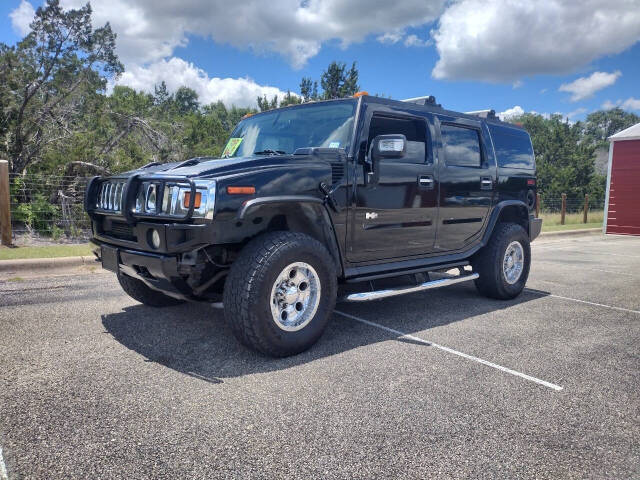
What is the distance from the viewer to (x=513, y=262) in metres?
5.89

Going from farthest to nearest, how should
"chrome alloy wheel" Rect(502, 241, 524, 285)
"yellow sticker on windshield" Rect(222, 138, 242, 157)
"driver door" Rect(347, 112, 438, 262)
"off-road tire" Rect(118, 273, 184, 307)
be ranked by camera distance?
"chrome alloy wheel" Rect(502, 241, 524, 285)
"yellow sticker on windshield" Rect(222, 138, 242, 157)
"off-road tire" Rect(118, 273, 184, 307)
"driver door" Rect(347, 112, 438, 262)

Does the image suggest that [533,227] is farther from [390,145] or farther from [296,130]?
[296,130]

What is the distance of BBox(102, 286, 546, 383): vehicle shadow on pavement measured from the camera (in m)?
3.50

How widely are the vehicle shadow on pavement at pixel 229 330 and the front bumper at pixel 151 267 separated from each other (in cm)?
46

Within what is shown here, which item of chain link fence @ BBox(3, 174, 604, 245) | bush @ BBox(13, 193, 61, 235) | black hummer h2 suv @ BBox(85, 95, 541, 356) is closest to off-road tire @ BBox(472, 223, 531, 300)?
black hummer h2 suv @ BBox(85, 95, 541, 356)

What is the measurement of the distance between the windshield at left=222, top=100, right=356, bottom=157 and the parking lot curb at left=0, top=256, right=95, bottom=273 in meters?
3.27

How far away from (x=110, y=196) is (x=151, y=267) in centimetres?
92

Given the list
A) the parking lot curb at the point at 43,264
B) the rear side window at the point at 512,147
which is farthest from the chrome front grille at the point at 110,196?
the rear side window at the point at 512,147

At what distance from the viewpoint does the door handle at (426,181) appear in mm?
4652

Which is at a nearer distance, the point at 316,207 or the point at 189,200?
the point at 189,200

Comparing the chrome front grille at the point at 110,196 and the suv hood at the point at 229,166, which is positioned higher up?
the suv hood at the point at 229,166

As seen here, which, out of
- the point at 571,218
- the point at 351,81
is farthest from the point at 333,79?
the point at 571,218

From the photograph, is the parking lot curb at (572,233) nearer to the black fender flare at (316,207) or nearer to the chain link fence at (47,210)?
the black fender flare at (316,207)

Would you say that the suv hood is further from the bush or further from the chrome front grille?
the bush
